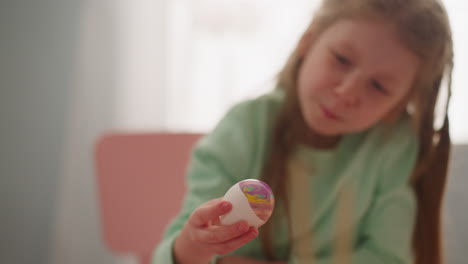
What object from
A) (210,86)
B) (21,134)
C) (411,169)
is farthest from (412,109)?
(21,134)

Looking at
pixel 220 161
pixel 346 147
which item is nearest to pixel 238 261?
pixel 220 161

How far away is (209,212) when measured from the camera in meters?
0.25

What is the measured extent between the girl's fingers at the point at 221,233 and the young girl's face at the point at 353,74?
203 mm

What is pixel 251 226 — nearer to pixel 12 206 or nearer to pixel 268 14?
pixel 268 14

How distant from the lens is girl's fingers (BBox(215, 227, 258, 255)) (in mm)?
242

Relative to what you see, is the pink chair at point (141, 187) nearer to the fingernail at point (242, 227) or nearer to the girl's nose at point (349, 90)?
the girl's nose at point (349, 90)

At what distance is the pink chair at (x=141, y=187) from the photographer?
0.65 meters

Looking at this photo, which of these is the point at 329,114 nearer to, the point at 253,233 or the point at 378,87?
the point at 378,87

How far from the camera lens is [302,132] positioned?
487 mm

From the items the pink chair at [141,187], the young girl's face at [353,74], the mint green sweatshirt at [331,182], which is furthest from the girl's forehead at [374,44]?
the pink chair at [141,187]

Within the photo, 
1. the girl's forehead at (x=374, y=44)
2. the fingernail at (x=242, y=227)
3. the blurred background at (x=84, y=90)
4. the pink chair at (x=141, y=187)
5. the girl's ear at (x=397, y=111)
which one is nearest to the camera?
the fingernail at (x=242, y=227)

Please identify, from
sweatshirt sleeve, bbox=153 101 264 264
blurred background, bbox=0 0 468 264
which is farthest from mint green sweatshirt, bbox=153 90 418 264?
blurred background, bbox=0 0 468 264

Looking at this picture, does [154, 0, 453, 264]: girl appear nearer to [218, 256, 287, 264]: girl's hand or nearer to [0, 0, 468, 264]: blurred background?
[218, 256, 287, 264]: girl's hand

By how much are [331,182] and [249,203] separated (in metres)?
0.28
